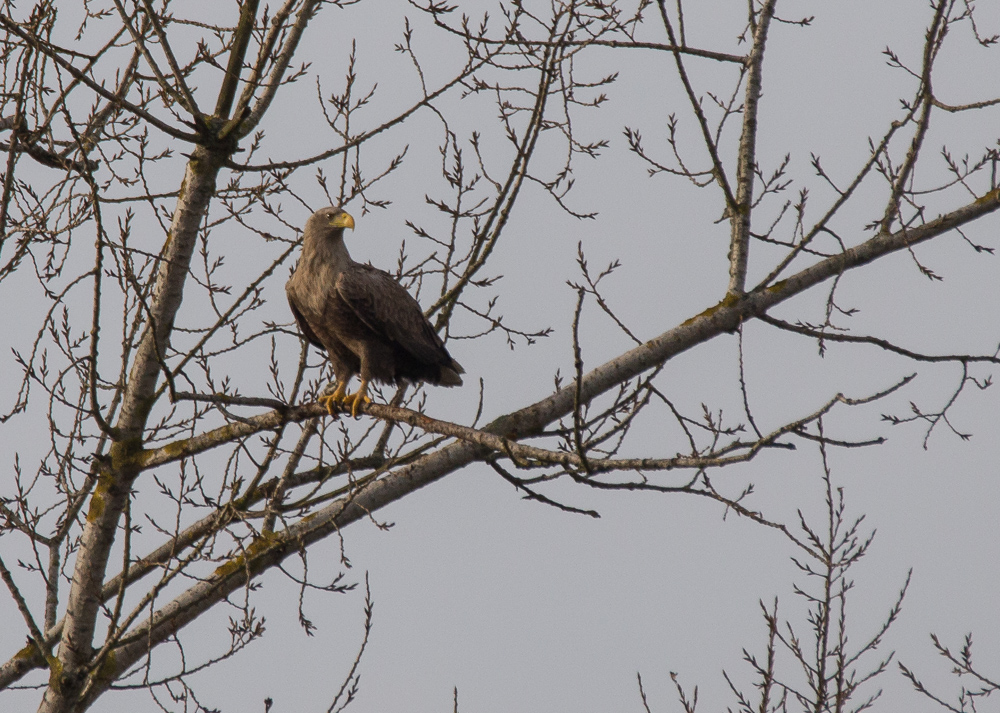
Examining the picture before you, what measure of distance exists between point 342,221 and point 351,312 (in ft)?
1.75

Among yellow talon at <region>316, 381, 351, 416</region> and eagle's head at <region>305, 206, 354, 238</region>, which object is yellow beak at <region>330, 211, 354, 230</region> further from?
yellow talon at <region>316, 381, 351, 416</region>

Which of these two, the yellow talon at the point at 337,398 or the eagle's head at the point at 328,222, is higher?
the eagle's head at the point at 328,222

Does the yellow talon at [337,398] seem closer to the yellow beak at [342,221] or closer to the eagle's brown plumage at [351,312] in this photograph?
the eagle's brown plumage at [351,312]

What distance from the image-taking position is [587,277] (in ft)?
13.5

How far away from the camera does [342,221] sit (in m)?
5.83

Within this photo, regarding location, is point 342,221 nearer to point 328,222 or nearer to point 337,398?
point 328,222

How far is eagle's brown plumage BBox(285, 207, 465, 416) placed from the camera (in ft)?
19.4

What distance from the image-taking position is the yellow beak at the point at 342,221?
19.0 feet

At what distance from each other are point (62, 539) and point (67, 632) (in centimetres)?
60

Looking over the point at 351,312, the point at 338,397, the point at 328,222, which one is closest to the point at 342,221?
the point at 328,222

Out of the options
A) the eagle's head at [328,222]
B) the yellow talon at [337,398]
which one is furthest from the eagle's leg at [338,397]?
the eagle's head at [328,222]

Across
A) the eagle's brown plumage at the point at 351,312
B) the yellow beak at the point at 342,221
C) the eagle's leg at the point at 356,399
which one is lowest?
the eagle's leg at the point at 356,399

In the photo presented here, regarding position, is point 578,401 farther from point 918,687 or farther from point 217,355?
point 918,687

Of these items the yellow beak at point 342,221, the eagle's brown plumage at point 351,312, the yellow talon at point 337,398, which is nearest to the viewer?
the yellow talon at point 337,398
